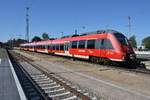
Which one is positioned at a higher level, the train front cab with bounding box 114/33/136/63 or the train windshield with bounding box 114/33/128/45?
the train windshield with bounding box 114/33/128/45

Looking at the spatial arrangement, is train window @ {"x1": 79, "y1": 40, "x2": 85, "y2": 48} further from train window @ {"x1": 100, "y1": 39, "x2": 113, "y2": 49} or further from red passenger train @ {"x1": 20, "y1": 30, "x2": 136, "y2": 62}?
train window @ {"x1": 100, "y1": 39, "x2": 113, "y2": 49}

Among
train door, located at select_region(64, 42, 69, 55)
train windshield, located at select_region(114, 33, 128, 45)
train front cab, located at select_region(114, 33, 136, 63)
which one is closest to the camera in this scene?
train front cab, located at select_region(114, 33, 136, 63)

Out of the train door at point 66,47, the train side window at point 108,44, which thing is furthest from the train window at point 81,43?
the train side window at point 108,44

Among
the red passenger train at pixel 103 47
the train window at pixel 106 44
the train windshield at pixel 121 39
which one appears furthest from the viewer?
the train window at pixel 106 44

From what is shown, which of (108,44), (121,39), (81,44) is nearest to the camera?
(121,39)

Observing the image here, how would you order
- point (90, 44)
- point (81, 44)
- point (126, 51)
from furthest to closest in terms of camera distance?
point (81, 44) → point (90, 44) → point (126, 51)

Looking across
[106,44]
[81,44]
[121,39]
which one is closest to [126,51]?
[121,39]

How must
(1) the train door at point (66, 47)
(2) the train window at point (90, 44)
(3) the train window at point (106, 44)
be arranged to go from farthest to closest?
(1) the train door at point (66, 47) < (2) the train window at point (90, 44) < (3) the train window at point (106, 44)

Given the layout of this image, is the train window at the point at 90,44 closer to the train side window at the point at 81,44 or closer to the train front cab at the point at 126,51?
the train side window at the point at 81,44

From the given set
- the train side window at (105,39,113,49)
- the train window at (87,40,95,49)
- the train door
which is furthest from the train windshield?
the train door

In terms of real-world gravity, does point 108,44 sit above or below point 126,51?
above

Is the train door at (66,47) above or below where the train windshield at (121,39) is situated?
below

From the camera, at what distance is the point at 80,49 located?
3428 cm

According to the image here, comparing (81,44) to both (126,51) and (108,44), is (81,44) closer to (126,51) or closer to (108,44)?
(108,44)
